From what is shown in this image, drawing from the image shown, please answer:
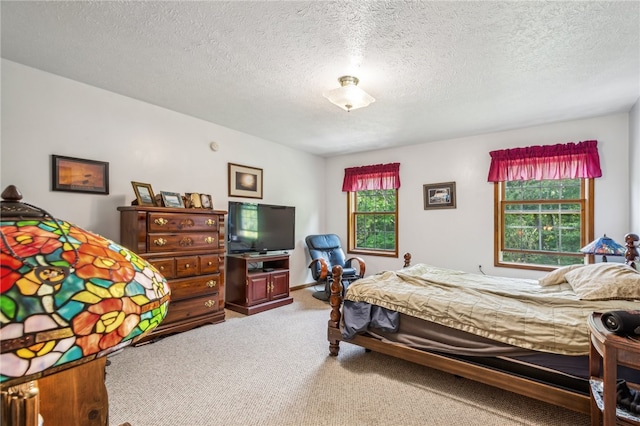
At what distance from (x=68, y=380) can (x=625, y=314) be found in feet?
7.13

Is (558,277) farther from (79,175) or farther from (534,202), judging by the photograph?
(79,175)

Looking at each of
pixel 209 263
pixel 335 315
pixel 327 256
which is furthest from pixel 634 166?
pixel 209 263

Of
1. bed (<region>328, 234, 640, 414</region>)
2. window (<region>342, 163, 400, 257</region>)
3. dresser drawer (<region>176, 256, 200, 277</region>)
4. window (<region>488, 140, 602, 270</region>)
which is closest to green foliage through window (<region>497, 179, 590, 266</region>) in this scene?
window (<region>488, 140, 602, 270</region>)

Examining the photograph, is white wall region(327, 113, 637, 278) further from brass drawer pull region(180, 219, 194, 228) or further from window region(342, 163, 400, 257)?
brass drawer pull region(180, 219, 194, 228)

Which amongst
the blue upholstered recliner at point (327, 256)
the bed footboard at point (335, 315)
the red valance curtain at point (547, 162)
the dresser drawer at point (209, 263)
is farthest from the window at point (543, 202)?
the dresser drawer at point (209, 263)

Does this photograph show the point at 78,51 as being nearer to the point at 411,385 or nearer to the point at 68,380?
the point at 68,380

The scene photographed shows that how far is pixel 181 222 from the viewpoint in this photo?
328 centimetres

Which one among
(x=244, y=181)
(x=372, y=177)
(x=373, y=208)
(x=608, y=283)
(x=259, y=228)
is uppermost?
(x=372, y=177)

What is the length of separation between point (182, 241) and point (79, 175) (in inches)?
42.4

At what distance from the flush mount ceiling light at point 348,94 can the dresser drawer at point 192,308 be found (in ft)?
8.05

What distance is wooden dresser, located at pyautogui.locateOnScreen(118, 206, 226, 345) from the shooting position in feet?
9.91

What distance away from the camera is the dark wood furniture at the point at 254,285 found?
398 centimetres

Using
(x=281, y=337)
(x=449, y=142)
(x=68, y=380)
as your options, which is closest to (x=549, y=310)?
(x=281, y=337)

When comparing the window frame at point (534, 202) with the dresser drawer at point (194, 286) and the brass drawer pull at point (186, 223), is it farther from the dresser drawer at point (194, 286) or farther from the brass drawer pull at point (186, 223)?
the brass drawer pull at point (186, 223)
